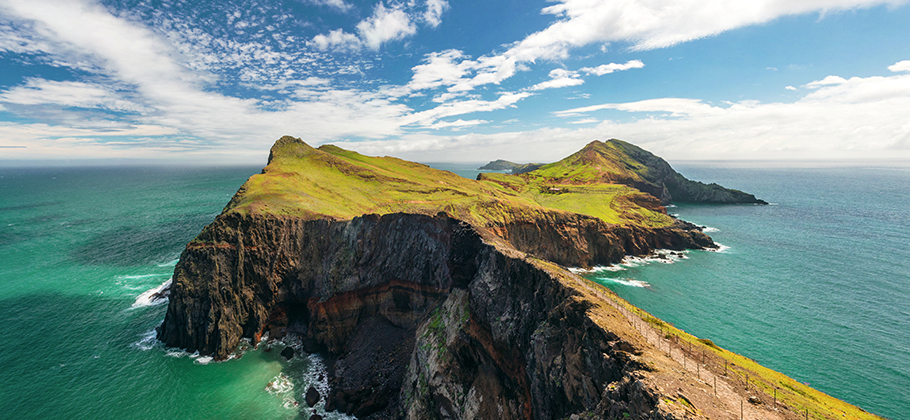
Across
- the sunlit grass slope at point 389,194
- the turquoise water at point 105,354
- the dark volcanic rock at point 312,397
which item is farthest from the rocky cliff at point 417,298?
the turquoise water at point 105,354

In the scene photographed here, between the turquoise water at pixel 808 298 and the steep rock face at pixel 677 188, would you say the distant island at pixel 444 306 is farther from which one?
the steep rock face at pixel 677 188

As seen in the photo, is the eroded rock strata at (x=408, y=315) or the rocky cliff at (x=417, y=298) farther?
the rocky cliff at (x=417, y=298)

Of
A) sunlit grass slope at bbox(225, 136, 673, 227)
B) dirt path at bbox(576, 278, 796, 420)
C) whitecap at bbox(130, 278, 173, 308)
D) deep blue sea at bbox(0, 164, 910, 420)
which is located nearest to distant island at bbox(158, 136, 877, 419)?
dirt path at bbox(576, 278, 796, 420)

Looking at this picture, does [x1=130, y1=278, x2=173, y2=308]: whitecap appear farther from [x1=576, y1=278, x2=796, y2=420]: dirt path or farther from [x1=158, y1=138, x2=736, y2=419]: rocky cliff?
[x1=576, y1=278, x2=796, y2=420]: dirt path

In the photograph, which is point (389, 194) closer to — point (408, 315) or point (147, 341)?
point (408, 315)

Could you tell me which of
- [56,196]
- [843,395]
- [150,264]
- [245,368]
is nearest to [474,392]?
[245,368]

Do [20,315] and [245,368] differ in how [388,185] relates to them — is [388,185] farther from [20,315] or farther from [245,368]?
[20,315]

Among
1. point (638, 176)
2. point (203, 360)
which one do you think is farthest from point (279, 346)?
point (638, 176)
